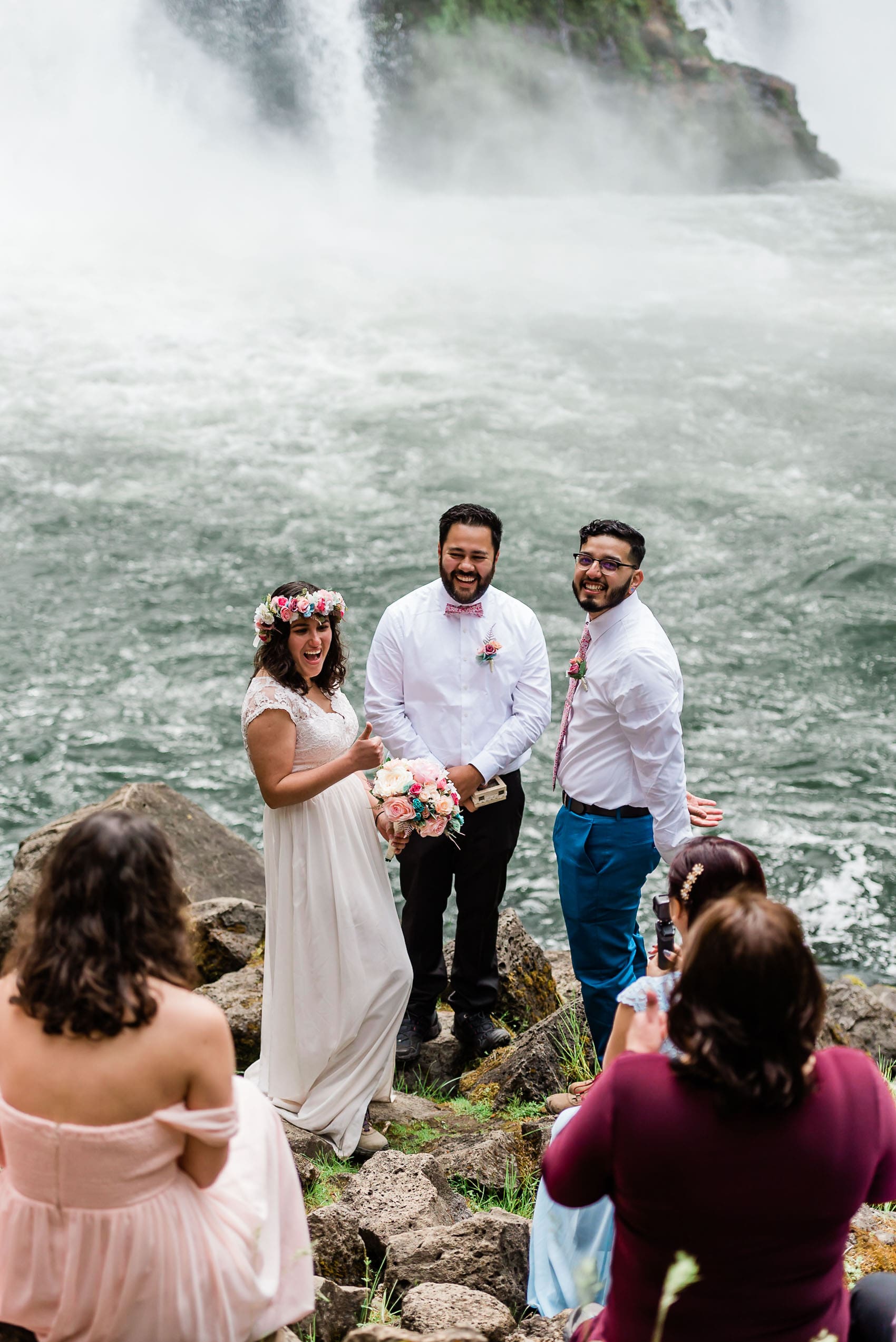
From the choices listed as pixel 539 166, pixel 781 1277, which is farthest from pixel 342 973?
pixel 539 166

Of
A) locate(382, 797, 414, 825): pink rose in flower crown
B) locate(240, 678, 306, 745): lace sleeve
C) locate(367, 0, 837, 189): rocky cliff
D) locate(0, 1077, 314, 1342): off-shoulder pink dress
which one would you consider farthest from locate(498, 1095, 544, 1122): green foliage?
locate(367, 0, 837, 189): rocky cliff

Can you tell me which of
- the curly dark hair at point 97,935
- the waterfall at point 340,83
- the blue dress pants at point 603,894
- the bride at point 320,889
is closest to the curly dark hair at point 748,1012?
the curly dark hair at point 97,935

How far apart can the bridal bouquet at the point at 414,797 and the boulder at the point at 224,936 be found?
1.77 m

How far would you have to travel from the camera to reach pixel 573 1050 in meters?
4.82

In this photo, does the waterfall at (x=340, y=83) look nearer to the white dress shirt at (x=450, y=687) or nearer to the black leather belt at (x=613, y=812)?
the white dress shirt at (x=450, y=687)

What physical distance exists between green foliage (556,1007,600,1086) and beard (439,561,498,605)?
166 centimetres

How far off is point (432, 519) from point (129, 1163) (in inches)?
413

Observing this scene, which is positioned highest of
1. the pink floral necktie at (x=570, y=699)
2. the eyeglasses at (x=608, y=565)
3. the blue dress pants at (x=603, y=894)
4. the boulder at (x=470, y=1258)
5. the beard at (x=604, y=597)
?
the eyeglasses at (x=608, y=565)

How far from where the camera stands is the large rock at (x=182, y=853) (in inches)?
249

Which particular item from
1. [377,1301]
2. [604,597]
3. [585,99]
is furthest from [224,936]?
[585,99]

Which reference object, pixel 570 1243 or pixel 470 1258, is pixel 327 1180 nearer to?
pixel 470 1258

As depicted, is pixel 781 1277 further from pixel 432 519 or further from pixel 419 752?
pixel 432 519

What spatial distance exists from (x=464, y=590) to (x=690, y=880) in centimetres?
214

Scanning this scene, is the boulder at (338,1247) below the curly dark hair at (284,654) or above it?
below
